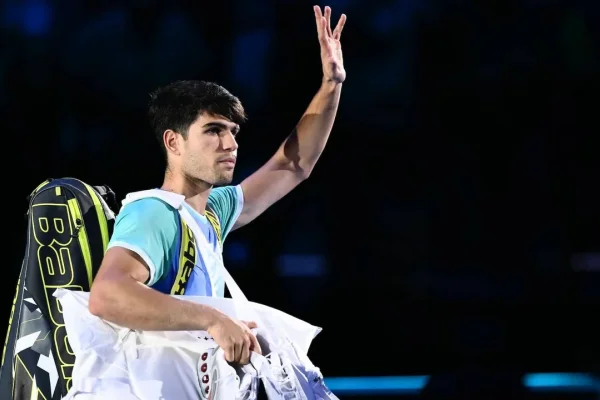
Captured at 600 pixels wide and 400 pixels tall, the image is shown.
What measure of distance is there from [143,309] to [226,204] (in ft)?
2.12

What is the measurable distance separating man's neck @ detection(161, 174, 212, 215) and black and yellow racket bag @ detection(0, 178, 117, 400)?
7.1 inches

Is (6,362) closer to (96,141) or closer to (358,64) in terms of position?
(96,141)

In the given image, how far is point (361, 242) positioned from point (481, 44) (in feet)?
3.84

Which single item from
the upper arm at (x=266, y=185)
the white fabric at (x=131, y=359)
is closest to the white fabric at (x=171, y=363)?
the white fabric at (x=131, y=359)

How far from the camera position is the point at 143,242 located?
1.59 meters

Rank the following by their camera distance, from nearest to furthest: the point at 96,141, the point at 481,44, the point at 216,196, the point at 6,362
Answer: the point at 6,362
the point at 216,196
the point at 96,141
the point at 481,44

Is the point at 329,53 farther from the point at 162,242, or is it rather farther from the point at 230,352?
the point at 230,352

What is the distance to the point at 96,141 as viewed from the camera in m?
3.52

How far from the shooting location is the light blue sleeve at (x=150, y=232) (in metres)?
1.59

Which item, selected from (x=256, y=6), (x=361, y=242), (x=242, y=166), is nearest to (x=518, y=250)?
(x=361, y=242)

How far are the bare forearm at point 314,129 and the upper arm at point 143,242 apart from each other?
1.92 feet

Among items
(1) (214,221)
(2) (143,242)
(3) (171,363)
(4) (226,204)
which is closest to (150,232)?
(2) (143,242)

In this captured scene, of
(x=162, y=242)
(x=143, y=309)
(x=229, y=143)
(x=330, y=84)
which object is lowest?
(x=143, y=309)

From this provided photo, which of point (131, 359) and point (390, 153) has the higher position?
point (390, 153)
